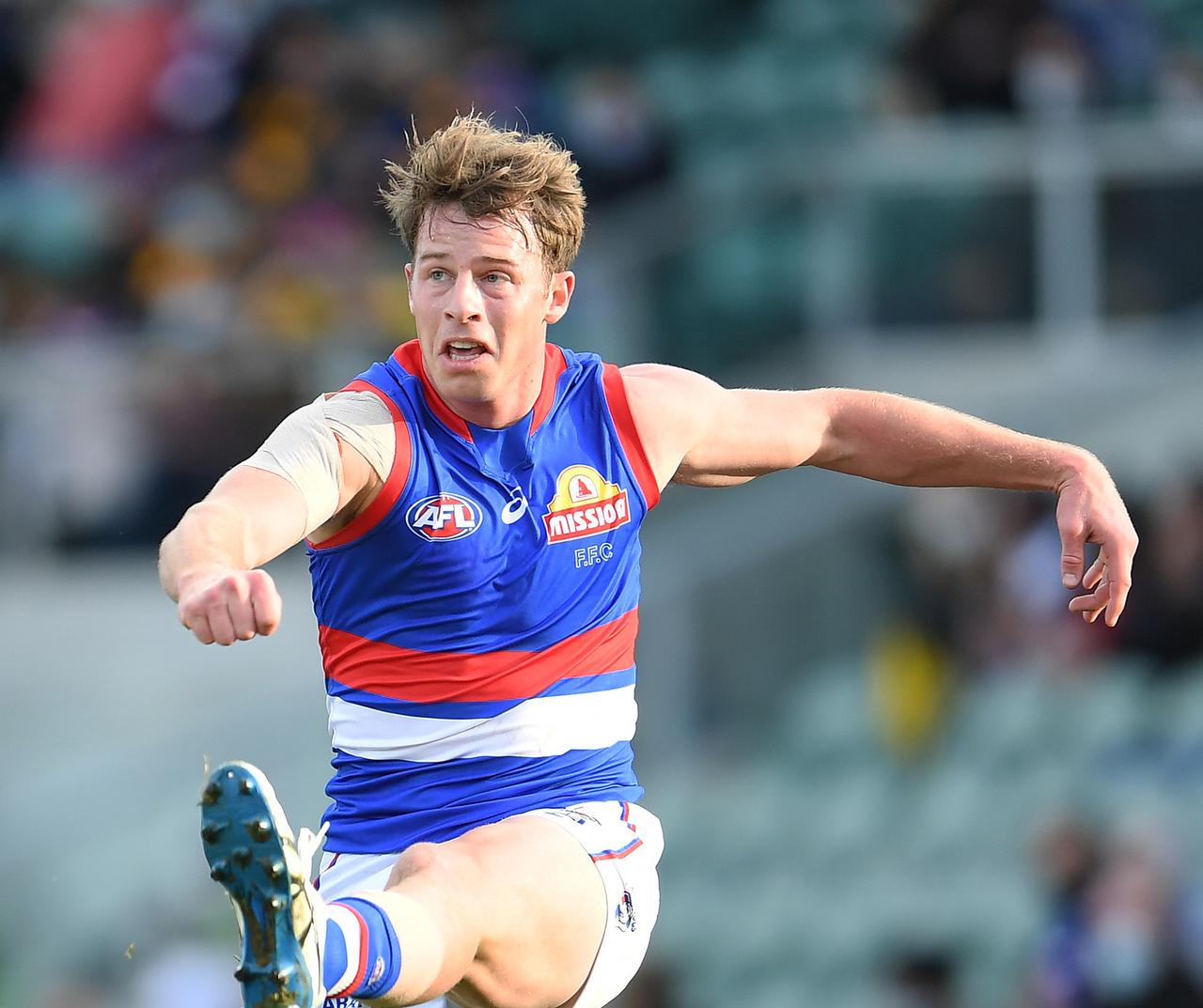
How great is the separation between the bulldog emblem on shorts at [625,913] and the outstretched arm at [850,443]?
1058 millimetres

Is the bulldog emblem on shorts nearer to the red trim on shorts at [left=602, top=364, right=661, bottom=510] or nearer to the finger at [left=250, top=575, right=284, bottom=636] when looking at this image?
the red trim on shorts at [left=602, top=364, right=661, bottom=510]

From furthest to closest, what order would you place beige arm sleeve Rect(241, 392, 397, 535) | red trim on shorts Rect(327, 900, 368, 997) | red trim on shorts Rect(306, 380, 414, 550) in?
red trim on shorts Rect(306, 380, 414, 550) → beige arm sleeve Rect(241, 392, 397, 535) → red trim on shorts Rect(327, 900, 368, 997)

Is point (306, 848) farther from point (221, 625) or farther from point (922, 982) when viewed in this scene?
point (922, 982)

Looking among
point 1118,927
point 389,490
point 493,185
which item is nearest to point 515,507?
point 389,490

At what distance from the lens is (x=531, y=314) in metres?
5.76

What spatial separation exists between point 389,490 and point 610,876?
109 centimetres

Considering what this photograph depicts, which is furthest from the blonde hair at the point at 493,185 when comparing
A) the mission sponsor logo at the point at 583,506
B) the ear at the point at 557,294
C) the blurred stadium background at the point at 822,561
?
the blurred stadium background at the point at 822,561

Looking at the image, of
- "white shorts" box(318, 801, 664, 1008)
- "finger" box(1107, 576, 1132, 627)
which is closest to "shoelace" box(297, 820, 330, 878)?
"white shorts" box(318, 801, 664, 1008)

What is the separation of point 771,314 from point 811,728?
2096mm

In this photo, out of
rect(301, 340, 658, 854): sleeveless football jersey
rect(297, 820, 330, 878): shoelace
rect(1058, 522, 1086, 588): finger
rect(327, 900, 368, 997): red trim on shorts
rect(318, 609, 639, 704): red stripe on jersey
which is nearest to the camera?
rect(297, 820, 330, 878): shoelace

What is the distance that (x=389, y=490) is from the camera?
5.55 m

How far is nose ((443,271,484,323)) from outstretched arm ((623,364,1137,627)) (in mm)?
658

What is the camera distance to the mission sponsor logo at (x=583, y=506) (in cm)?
585

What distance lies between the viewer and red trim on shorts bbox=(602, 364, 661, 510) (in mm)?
6059
